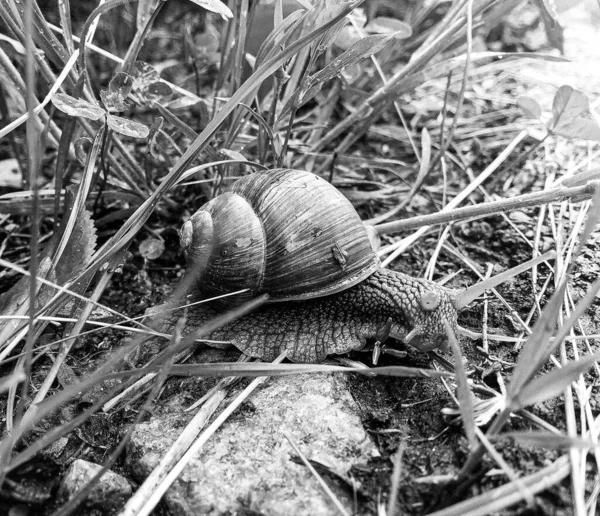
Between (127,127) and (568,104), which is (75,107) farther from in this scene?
(568,104)

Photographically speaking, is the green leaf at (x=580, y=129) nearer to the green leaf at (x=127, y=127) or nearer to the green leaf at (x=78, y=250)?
the green leaf at (x=127, y=127)

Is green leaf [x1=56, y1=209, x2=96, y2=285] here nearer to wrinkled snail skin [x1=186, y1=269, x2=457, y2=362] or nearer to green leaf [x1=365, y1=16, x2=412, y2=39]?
wrinkled snail skin [x1=186, y1=269, x2=457, y2=362]

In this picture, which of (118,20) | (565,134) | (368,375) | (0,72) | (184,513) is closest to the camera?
(184,513)

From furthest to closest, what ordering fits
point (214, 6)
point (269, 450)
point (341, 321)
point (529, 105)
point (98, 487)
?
point (529, 105) → point (341, 321) → point (214, 6) → point (269, 450) → point (98, 487)

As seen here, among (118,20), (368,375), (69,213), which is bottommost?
(368,375)

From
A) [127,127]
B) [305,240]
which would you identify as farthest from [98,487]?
[127,127]

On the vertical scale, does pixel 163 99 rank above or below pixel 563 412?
above

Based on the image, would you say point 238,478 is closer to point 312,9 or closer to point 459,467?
point 459,467

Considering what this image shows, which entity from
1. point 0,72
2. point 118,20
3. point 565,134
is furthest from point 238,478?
point 118,20
